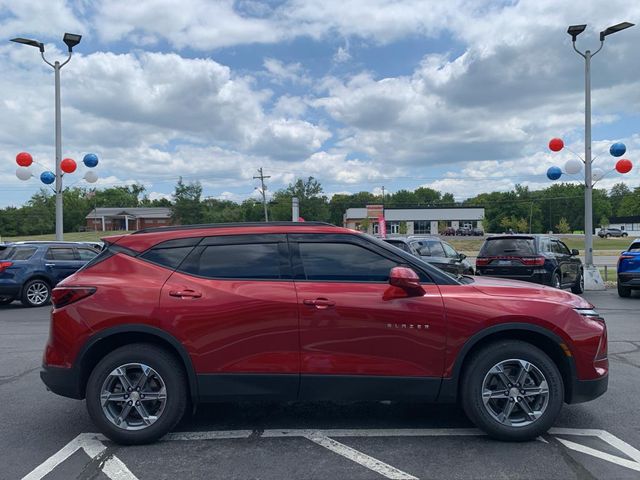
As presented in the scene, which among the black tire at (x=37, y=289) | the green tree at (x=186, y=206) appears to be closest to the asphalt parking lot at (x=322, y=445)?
the black tire at (x=37, y=289)

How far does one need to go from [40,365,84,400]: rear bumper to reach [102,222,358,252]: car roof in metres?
1.09

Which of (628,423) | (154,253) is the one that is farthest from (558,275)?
(154,253)

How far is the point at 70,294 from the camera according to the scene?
14.0ft

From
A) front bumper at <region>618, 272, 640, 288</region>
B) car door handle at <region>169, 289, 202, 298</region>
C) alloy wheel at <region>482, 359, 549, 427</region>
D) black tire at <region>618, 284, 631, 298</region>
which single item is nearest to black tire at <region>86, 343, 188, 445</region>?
car door handle at <region>169, 289, 202, 298</region>

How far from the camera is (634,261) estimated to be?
1323cm

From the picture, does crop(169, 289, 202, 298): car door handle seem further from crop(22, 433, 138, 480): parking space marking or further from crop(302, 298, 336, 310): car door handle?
crop(22, 433, 138, 480): parking space marking

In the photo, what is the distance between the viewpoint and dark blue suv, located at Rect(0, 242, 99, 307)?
1291 centimetres

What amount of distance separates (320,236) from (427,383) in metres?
A: 1.43

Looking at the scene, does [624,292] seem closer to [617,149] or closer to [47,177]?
[617,149]

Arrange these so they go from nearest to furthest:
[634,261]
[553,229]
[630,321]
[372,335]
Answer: [372,335]
[630,321]
[634,261]
[553,229]

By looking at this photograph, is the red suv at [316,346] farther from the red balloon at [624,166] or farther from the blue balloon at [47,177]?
the blue balloon at [47,177]

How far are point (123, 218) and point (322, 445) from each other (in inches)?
4271

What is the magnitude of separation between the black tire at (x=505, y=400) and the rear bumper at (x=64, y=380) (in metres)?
3.04

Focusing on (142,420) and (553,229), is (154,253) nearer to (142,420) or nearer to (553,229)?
(142,420)
